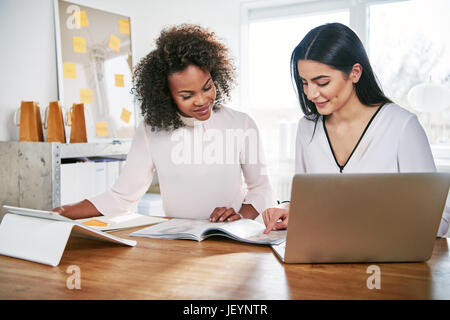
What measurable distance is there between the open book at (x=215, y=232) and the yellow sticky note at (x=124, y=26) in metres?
2.64

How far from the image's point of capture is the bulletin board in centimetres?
303

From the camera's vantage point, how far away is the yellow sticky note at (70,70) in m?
3.04

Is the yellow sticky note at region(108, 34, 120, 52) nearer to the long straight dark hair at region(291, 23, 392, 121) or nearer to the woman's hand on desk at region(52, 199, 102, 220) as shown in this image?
the woman's hand on desk at region(52, 199, 102, 220)

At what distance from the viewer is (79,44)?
3.14 m

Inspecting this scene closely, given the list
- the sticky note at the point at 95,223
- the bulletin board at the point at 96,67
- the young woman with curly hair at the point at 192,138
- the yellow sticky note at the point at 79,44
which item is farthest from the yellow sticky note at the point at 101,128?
the sticky note at the point at 95,223

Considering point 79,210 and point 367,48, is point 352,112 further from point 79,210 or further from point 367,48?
point 367,48

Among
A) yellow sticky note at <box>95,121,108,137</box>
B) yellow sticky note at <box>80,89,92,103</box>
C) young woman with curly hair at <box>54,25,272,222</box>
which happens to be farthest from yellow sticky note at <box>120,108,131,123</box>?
young woman with curly hair at <box>54,25,272,222</box>

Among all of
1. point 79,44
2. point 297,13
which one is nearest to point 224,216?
point 79,44

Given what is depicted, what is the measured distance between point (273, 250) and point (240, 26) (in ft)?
10.3

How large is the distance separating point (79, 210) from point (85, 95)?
1954 millimetres

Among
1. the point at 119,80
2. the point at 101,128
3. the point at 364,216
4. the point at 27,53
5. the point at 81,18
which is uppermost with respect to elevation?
the point at 81,18

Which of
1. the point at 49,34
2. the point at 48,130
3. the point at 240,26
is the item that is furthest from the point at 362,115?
the point at 240,26

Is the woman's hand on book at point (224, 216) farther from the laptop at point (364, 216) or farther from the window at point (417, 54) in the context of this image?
the window at point (417, 54)

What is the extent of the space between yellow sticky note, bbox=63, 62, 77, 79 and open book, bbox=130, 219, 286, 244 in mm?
2146
